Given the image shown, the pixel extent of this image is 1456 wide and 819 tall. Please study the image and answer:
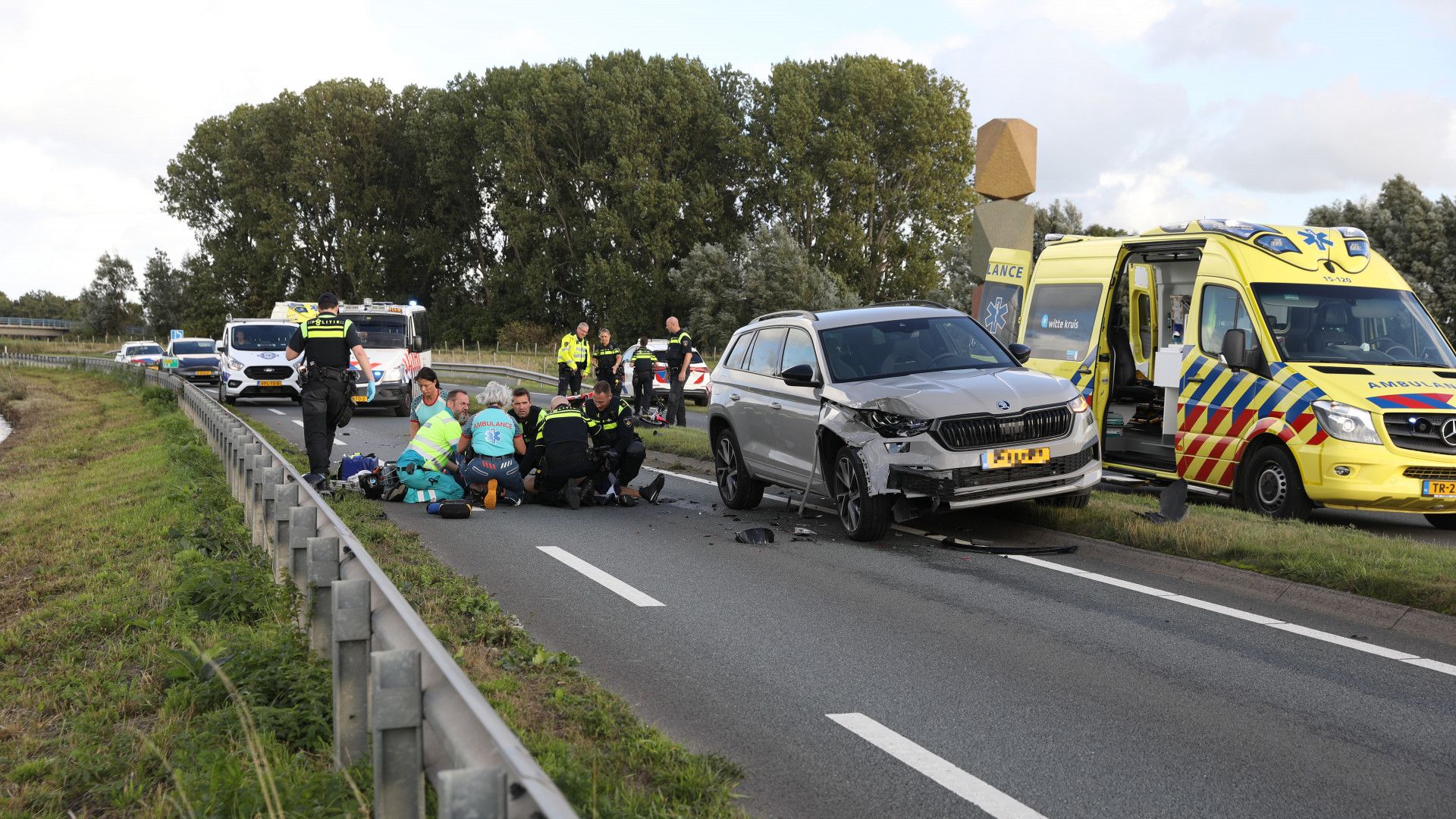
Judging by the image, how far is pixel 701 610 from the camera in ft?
24.6

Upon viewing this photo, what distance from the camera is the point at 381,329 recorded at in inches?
1040

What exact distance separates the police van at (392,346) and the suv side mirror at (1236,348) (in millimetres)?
17345

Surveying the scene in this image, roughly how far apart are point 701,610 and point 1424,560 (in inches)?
178

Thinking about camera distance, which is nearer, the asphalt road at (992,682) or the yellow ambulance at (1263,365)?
the asphalt road at (992,682)

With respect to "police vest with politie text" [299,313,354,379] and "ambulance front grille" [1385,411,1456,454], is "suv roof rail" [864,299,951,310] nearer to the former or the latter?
"ambulance front grille" [1385,411,1456,454]

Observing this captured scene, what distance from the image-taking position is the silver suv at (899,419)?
9.50 metres

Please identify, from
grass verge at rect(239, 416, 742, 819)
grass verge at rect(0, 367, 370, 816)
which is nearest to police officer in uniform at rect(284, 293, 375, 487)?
grass verge at rect(0, 367, 370, 816)

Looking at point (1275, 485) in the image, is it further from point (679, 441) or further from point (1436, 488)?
point (679, 441)

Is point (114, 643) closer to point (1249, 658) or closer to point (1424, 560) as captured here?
point (1249, 658)

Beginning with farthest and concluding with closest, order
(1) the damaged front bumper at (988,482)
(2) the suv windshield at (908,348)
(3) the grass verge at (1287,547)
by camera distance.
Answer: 1. (2) the suv windshield at (908,348)
2. (1) the damaged front bumper at (988,482)
3. (3) the grass verge at (1287,547)

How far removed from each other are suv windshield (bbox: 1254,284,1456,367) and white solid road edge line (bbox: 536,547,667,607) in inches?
250

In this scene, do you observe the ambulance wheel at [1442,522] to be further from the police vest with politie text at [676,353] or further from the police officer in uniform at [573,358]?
the police officer in uniform at [573,358]

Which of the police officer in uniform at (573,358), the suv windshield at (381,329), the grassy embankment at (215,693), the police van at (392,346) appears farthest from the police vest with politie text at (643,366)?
A: the grassy embankment at (215,693)

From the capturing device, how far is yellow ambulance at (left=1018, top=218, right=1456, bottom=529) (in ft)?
33.6
